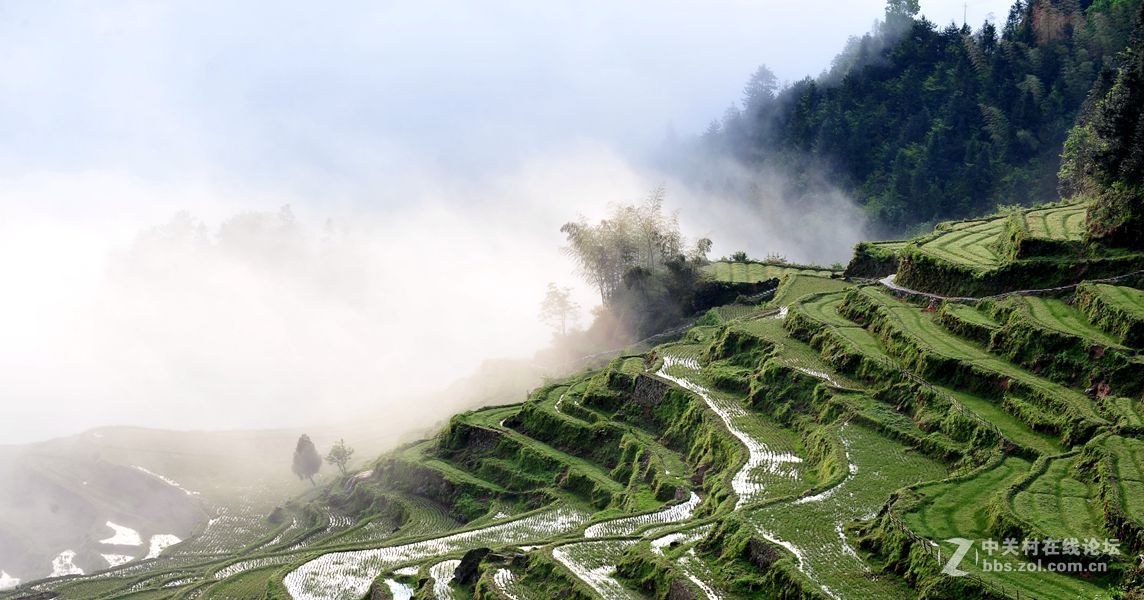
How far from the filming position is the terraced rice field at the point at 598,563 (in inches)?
1264

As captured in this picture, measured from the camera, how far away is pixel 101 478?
83562 mm

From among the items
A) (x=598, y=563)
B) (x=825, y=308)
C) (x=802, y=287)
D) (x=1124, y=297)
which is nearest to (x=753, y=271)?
(x=802, y=287)

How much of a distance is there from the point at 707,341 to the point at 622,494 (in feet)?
63.3

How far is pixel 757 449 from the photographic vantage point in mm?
43812

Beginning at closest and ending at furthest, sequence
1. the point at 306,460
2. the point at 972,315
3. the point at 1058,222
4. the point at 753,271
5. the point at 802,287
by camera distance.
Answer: the point at 972,315, the point at 1058,222, the point at 802,287, the point at 306,460, the point at 753,271

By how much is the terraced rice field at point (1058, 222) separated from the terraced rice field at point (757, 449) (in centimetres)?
1791

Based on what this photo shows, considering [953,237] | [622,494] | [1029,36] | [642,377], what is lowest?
[622,494]

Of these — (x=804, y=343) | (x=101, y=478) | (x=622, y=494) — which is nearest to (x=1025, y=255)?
(x=804, y=343)

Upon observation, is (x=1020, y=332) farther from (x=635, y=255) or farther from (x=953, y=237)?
(x=635, y=255)

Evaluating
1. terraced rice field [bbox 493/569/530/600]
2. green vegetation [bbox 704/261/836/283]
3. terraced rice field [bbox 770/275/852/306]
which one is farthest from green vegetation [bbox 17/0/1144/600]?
green vegetation [bbox 704/261/836/283]

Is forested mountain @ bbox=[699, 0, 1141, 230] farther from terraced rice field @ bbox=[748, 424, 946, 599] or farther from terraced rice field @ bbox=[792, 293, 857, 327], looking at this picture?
terraced rice field @ bbox=[748, 424, 946, 599]

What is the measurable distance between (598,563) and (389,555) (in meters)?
14.5

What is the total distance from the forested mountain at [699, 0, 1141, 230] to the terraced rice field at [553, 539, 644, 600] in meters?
80.0

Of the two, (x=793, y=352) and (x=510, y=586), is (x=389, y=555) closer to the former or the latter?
(x=510, y=586)
